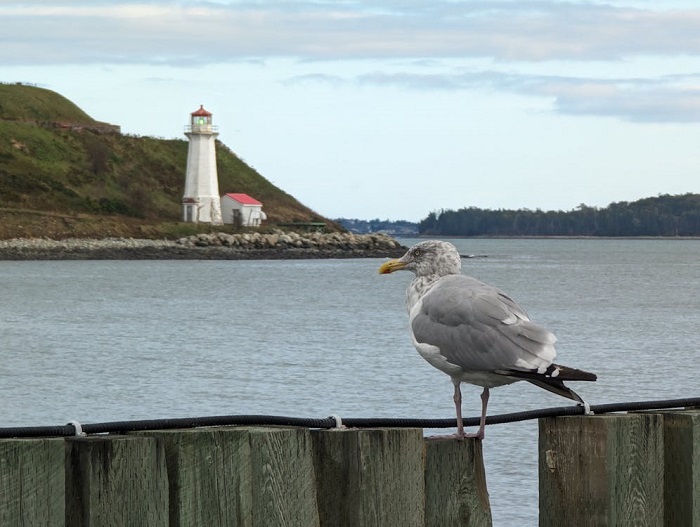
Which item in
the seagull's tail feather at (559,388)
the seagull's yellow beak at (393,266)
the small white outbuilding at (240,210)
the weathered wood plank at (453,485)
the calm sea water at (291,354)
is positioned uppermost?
the small white outbuilding at (240,210)

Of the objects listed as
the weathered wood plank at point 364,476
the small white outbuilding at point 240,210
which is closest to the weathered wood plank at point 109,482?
the weathered wood plank at point 364,476

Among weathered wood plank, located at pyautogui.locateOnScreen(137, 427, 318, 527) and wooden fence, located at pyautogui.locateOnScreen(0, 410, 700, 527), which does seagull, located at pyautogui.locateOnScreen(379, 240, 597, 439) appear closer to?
wooden fence, located at pyautogui.locateOnScreen(0, 410, 700, 527)

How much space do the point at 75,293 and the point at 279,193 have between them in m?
59.7

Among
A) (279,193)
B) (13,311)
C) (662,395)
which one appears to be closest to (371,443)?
(662,395)

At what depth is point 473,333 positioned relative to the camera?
450cm

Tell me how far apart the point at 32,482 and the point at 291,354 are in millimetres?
31691

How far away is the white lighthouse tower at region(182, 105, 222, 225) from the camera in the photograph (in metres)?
96.6

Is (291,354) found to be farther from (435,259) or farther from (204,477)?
(204,477)

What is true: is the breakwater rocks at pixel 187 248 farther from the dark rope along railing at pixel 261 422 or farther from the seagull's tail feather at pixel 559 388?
the seagull's tail feather at pixel 559 388

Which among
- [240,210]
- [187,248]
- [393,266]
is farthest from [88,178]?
[393,266]

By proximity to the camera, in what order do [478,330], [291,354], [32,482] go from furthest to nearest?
1. [291,354]
2. [478,330]
3. [32,482]

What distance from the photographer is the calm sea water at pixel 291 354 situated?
23797 millimetres

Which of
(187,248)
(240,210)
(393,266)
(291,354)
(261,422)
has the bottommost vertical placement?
(291,354)

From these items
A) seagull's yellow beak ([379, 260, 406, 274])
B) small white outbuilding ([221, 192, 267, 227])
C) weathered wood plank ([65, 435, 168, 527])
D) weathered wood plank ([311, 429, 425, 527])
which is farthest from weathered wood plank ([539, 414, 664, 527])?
small white outbuilding ([221, 192, 267, 227])
